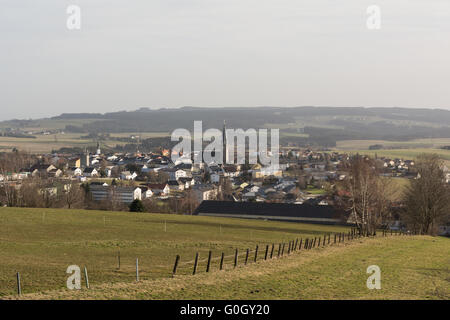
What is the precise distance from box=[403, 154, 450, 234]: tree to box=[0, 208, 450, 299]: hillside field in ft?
46.6

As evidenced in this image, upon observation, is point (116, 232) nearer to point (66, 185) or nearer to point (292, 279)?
point (292, 279)

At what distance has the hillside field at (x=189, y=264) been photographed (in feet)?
54.7

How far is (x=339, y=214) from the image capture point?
51594 millimetres

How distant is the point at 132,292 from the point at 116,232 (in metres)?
24.4

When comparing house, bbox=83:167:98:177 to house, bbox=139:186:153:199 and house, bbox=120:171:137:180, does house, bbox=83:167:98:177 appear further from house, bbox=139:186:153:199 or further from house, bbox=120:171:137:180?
house, bbox=139:186:153:199

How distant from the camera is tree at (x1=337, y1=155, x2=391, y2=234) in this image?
43625mm

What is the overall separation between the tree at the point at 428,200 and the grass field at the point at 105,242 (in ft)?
37.5

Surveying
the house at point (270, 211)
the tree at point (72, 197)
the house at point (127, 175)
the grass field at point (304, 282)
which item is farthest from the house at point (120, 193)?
the grass field at point (304, 282)

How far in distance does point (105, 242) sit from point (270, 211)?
39773 mm

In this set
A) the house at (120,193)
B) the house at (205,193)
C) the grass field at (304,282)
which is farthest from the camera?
the house at (205,193)

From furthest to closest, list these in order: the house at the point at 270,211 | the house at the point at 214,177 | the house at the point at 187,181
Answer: the house at the point at 214,177
the house at the point at 187,181
the house at the point at 270,211

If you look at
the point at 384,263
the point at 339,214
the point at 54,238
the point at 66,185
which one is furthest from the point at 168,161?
the point at 384,263

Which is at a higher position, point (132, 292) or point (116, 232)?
point (132, 292)

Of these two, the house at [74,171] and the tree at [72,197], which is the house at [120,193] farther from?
the house at [74,171]
